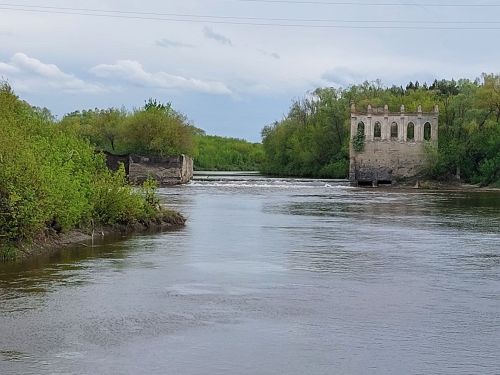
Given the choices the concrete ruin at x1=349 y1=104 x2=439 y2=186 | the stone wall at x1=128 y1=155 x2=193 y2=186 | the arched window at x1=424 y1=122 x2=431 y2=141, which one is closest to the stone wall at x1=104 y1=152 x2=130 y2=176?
the stone wall at x1=128 y1=155 x2=193 y2=186

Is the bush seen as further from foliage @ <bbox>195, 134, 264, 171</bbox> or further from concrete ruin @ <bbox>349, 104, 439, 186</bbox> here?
foliage @ <bbox>195, 134, 264, 171</bbox>

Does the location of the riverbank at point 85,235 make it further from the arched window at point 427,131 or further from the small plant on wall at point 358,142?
the arched window at point 427,131

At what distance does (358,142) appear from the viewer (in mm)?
77875

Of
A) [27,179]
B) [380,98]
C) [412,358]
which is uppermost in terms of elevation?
[380,98]

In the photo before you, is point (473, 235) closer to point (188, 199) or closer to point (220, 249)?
point (220, 249)

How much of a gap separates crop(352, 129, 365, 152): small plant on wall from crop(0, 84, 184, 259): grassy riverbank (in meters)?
47.2

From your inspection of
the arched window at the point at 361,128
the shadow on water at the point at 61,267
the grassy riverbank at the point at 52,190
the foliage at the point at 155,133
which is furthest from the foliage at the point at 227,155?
the shadow on water at the point at 61,267

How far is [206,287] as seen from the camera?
1764 centimetres

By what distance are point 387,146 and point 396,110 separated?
45.3 feet

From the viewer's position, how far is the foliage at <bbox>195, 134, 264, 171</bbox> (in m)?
128

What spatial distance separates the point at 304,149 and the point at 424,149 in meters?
26.8

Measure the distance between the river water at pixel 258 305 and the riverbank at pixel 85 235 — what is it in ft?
1.93

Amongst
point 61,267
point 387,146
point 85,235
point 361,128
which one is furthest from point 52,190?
point 361,128

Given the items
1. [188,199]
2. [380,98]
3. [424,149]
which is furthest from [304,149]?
[188,199]
